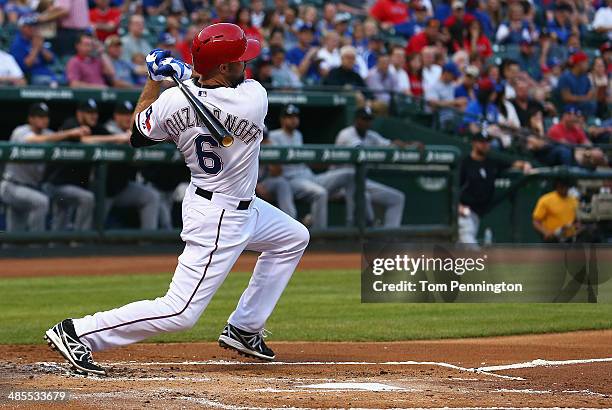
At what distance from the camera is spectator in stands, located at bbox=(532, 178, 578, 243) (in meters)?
14.5

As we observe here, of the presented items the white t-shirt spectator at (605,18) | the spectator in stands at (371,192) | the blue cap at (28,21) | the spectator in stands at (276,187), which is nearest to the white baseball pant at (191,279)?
the spectator in stands at (276,187)

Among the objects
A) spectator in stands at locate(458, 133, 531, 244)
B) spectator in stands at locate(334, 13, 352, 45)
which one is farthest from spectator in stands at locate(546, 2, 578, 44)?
spectator in stands at locate(458, 133, 531, 244)

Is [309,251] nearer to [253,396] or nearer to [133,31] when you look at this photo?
[133,31]

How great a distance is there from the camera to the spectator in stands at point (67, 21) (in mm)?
14977

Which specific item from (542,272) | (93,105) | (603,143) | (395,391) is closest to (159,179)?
(93,105)

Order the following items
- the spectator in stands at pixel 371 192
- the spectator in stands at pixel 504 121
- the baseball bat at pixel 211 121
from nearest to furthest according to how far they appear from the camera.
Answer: the baseball bat at pixel 211 121
the spectator in stands at pixel 371 192
the spectator in stands at pixel 504 121

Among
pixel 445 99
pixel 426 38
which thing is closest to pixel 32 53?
pixel 445 99

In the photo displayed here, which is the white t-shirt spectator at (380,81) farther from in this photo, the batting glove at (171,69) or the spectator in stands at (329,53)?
the batting glove at (171,69)

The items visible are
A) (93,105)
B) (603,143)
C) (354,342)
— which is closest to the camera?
(354,342)

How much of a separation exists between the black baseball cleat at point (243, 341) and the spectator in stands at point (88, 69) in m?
8.39

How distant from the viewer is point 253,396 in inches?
225

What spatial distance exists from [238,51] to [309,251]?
8.48 meters

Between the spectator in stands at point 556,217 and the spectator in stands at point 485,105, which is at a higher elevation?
the spectator in stands at point 485,105

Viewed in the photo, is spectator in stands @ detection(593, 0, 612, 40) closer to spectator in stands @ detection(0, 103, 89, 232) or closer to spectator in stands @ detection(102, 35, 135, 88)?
spectator in stands @ detection(102, 35, 135, 88)
